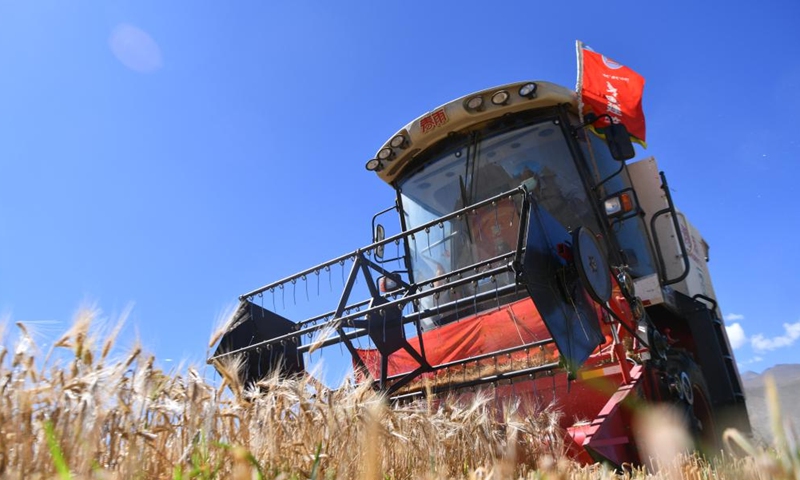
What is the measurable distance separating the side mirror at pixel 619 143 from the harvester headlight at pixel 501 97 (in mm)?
797

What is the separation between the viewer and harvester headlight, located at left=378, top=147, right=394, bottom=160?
505 cm

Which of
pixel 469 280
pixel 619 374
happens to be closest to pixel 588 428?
pixel 619 374

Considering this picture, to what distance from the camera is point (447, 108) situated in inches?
184

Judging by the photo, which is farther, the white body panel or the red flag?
the red flag

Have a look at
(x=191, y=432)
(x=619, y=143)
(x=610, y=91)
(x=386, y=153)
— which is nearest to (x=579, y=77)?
(x=610, y=91)

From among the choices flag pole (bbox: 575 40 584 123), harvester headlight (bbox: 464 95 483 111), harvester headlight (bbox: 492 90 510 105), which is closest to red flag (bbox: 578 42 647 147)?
flag pole (bbox: 575 40 584 123)

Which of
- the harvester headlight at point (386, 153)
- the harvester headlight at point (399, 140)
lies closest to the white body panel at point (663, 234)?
the harvester headlight at point (399, 140)

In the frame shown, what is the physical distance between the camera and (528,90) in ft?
14.5

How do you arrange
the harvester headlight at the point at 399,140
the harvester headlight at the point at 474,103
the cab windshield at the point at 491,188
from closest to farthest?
the cab windshield at the point at 491,188 < the harvester headlight at the point at 474,103 < the harvester headlight at the point at 399,140

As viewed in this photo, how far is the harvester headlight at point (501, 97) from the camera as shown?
14.6 feet

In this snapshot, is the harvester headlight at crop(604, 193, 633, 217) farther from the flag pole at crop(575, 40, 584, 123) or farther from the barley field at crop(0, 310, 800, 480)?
the barley field at crop(0, 310, 800, 480)

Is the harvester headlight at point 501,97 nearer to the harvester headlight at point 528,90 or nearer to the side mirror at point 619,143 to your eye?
the harvester headlight at point 528,90

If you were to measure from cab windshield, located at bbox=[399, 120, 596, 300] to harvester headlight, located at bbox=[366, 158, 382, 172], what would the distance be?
43 cm

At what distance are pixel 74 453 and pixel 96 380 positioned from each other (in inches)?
5.2
